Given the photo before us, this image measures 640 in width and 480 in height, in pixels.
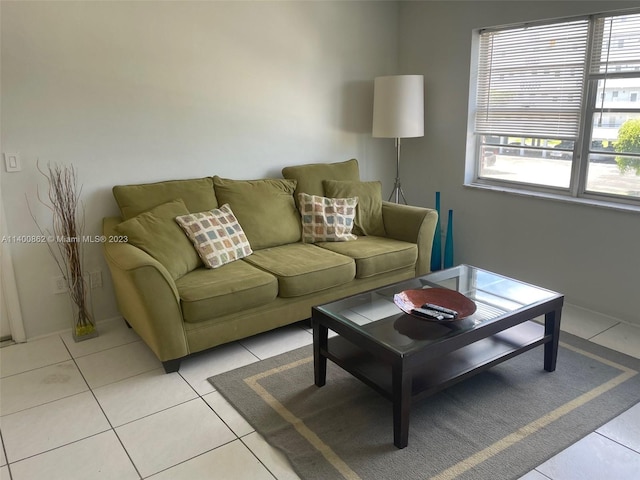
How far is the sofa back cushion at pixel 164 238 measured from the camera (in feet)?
9.70

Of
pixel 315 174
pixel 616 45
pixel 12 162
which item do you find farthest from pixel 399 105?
pixel 12 162

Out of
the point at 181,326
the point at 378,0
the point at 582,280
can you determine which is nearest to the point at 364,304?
the point at 181,326

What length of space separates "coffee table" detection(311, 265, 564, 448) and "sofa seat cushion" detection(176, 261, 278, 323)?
0.53 meters

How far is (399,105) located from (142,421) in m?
2.96

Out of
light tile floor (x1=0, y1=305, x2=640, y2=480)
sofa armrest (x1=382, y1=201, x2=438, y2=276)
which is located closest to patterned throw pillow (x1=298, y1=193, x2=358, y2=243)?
sofa armrest (x1=382, y1=201, x2=438, y2=276)

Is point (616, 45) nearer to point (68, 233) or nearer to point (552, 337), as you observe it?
point (552, 337)

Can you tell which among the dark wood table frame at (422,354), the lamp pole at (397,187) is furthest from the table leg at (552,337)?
the lamp pole at (397,187)

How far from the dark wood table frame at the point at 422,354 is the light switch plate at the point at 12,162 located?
198 cm

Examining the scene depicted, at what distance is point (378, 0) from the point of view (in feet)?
14.4

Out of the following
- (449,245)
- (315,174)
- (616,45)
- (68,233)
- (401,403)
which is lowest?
(401,403)

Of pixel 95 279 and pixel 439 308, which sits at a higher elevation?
pixel 439 308

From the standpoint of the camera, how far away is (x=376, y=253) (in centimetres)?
349

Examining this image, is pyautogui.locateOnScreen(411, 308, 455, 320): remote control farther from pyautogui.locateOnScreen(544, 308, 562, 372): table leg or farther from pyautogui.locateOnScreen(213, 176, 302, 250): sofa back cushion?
pyautogui.locateOnScreen(213, 176, 302, 250): sofa back cushion

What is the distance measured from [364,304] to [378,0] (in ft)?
9.71
